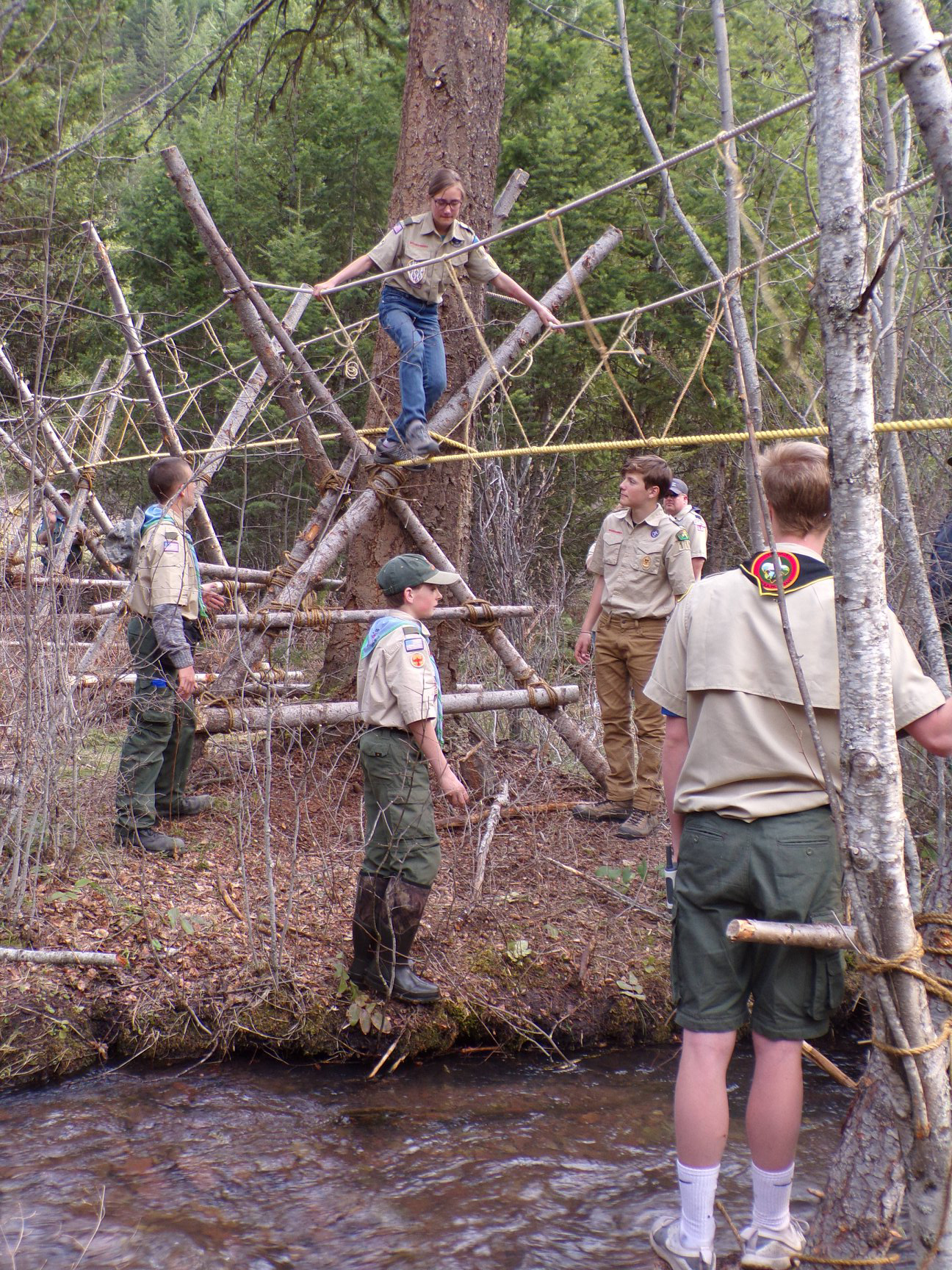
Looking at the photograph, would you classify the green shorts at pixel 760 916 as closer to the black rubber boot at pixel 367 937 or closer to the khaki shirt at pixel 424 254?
the black rubber boot at pixel 367 937

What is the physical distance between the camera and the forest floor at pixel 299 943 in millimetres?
3924

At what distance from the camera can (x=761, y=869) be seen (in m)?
2.33

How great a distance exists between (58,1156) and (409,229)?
4222 mm

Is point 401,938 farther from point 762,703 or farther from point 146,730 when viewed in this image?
point 762,703

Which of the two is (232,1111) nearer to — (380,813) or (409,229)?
(380,813)

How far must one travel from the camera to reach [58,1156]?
128 inches

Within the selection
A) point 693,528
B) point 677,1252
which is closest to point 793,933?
point 677,1252

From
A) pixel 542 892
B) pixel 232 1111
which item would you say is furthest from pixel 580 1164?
pixel 542 892

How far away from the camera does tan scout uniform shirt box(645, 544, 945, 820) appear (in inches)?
92.4

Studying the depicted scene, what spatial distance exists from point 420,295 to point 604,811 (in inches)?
113

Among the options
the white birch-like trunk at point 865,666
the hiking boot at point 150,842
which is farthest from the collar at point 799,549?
the hiking boot at point 150,842

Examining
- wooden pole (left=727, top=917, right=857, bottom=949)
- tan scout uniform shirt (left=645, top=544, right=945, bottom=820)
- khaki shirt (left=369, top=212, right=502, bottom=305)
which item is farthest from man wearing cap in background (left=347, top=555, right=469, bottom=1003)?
khaki shirt (left=369, top=212, right=502, bottom=305)

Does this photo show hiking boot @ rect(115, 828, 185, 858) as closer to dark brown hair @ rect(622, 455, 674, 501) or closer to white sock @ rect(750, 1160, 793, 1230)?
dark brown hair @ rect(622, 455, 674, 501)

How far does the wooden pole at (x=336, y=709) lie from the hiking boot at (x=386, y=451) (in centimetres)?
125
